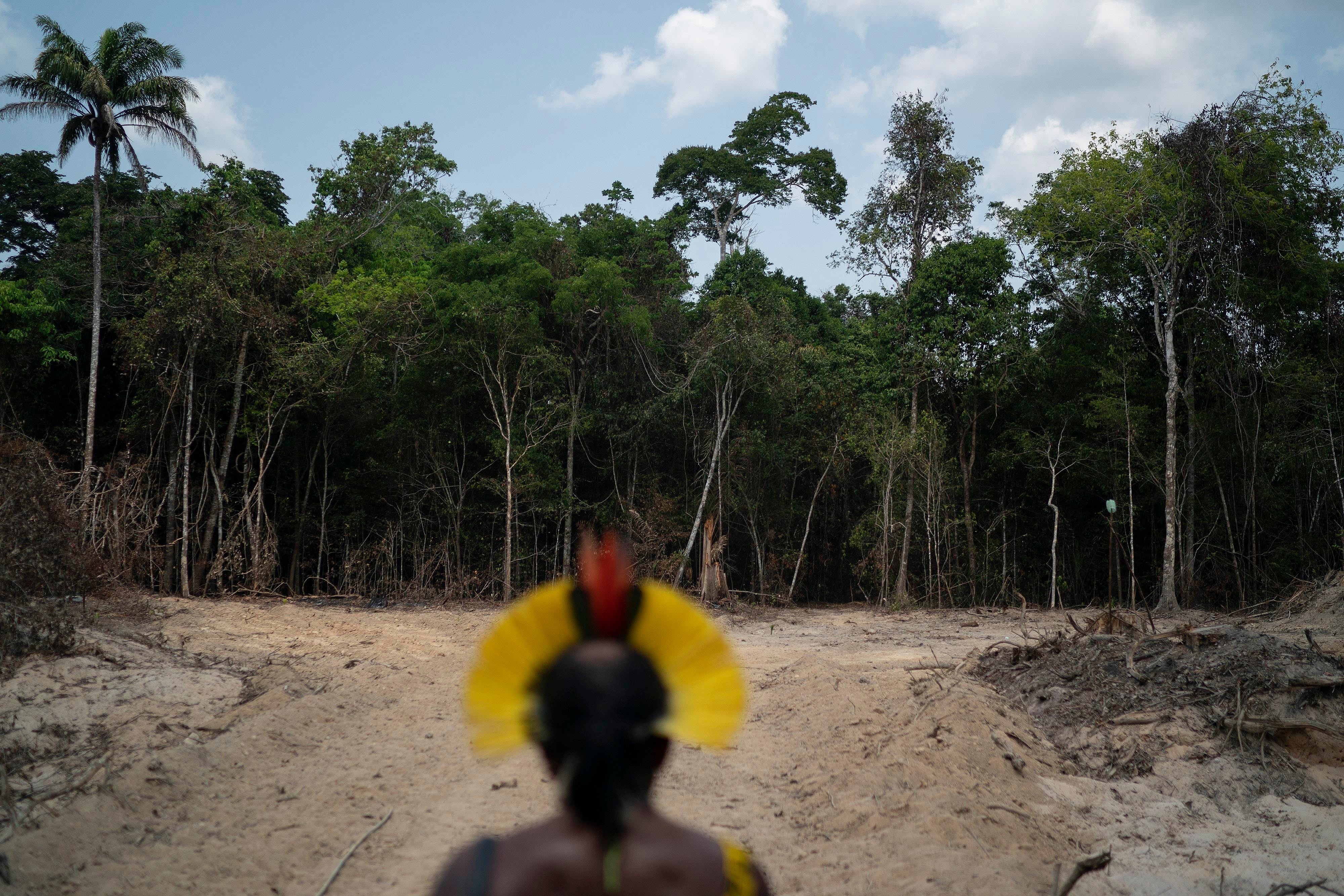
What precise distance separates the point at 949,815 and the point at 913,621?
9.31 meters

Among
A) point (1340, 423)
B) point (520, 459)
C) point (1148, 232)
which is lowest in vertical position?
point (520, 459)

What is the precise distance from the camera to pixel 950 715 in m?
5.39

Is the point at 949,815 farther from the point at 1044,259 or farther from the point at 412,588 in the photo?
the point at 1044,259

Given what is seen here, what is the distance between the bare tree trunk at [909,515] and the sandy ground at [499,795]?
28.7 ft

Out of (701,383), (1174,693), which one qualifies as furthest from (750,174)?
(1174,693)

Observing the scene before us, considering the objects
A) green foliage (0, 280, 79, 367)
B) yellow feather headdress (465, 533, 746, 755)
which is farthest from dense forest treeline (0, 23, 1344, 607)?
yellow feather headdress (465, 533, 746, 755)

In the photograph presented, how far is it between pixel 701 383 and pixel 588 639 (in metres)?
14.9

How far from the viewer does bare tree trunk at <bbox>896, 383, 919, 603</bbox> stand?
15.7m

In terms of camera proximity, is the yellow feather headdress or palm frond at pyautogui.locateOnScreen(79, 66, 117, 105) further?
palm frond at pyautogui.locateOnScreen(79, 66, 117, 105)

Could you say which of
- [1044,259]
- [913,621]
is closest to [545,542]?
[913,621]

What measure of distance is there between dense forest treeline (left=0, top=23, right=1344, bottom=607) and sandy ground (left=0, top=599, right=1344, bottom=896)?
7.30m

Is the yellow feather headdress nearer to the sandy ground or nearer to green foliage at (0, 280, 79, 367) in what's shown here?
the sandy ground

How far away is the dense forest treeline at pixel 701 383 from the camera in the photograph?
13602 mm

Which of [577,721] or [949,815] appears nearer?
[577,721]
